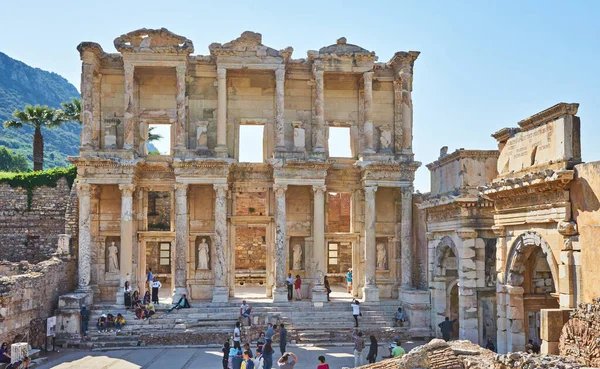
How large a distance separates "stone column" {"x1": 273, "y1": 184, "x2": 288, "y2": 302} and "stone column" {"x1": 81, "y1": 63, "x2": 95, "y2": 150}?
316 inches

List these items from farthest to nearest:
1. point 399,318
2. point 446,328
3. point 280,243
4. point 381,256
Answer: point 381,256 → point 280,243 → point 399,318 → point 446,328

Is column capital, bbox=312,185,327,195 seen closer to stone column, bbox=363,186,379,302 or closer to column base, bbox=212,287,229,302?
stone column, bbox=363,186,379,302

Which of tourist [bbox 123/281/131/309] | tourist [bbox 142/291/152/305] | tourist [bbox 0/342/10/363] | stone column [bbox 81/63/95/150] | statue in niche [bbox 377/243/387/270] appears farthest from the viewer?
statue in niche [bbox 377/243/387/270]

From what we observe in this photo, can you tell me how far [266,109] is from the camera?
28.5 metres

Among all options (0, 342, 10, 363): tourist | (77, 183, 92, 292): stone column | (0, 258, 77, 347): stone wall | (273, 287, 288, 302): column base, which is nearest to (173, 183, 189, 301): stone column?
(77, 183, 92, 292): stone column

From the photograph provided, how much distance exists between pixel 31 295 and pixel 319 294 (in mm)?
10858

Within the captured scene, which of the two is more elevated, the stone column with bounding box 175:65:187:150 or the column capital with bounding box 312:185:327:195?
the stone column with bounding box 175:65:187:150

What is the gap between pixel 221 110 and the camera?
2698cm

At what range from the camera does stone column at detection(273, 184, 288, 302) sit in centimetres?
2609

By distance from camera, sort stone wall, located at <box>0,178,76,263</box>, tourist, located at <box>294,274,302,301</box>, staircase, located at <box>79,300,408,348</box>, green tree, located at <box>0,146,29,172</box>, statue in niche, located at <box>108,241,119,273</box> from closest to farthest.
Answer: staircase, located at <box>79,300,408,348</box>, tourist, located at <box>294,274,302,301</box>, statue in niche, located at <box>108,241,119,273</box>, stone wall, located at <box>0,178,76,263</box>, green tree, located at <box>0,146,29,172</box>

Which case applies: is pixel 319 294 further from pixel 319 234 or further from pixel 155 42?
pixel 155 42

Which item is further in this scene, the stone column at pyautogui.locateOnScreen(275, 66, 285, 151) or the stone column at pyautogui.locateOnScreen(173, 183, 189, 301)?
the stone column at pyautogui.locateOnScreen(275, 66, 285, 151)

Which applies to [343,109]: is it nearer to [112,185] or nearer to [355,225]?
[355,225]

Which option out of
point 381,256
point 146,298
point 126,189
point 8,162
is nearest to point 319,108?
point 381,256
